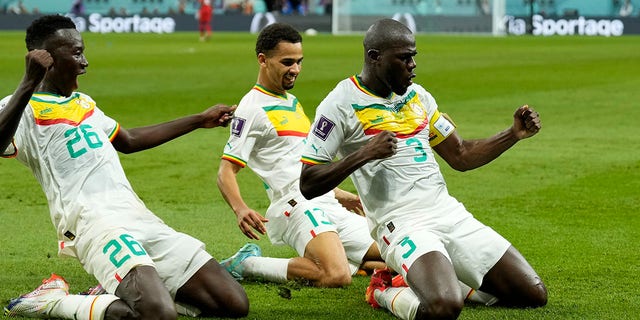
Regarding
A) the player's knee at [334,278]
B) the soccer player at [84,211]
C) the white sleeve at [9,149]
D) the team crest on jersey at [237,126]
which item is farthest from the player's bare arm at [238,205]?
the white sleeve at [9,149]

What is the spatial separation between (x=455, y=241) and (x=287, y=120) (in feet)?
6.02

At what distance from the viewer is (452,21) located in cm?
5062

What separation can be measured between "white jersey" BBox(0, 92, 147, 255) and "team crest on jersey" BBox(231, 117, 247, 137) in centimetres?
137

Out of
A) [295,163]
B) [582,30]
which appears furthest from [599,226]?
[582,30]

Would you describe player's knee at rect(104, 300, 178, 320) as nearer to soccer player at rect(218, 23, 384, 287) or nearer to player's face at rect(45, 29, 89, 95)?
player's face at rect(45, 29, 89, 95)

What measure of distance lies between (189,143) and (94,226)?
9393 mm

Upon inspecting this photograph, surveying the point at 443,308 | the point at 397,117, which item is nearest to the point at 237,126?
the point at 397,117

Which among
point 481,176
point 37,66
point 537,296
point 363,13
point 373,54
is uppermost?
point 37,66

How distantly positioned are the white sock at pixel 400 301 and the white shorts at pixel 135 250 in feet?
3.57

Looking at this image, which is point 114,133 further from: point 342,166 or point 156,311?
point 342,166

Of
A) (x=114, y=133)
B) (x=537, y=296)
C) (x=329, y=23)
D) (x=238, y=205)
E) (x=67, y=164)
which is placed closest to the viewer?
(x=67, y=164)

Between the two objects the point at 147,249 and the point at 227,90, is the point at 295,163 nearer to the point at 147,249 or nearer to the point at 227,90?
the point at 147,249

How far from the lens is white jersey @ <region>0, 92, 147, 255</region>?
7.13 metres

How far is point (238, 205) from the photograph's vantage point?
25.9ft
